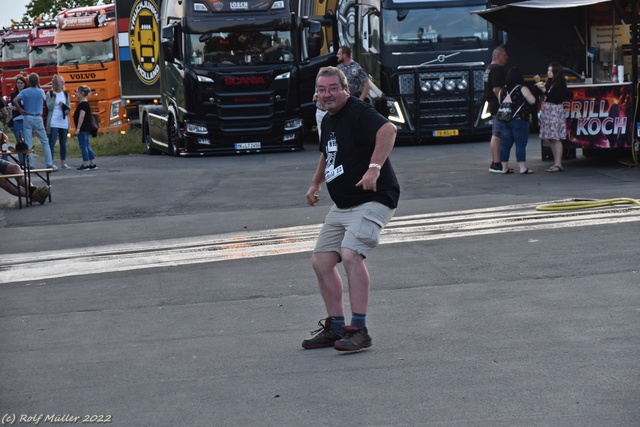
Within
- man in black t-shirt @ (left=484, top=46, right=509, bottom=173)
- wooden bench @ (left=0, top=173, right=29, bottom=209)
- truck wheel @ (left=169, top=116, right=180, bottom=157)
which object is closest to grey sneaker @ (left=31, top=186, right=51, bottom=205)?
wooden bench @ (left=0, top=173, right=29, bottom=209)

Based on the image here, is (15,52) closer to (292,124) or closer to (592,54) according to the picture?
(292,124)

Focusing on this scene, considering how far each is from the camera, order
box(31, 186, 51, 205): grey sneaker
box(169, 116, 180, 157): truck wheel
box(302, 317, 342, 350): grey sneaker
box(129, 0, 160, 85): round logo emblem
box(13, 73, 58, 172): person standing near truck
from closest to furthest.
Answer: box(302, 317, 342, 350): grey sneaker → box(31, 186, 51, 205): grey sneaker → box(13, 73, 58, 172): person standing near truck → box(169, 116, 180, 157): truck wheel → box(129, 0, 160, 85): round logo emblem

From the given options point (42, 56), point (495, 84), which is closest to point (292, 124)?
point (495, 84)

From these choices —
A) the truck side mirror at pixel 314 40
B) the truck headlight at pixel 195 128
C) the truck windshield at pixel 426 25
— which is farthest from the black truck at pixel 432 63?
the truck headlight at pixel 195 128

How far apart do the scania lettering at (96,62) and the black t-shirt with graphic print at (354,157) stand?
92.6 feet

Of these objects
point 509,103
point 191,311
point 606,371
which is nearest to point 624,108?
point 509,103

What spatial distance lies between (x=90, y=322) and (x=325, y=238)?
7.22 feet

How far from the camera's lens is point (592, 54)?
20.0m

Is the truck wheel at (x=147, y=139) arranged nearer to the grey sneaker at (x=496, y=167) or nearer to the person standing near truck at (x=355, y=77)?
the person standing near truck at (x=355, y=77)

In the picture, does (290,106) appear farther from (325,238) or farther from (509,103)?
(325,238)

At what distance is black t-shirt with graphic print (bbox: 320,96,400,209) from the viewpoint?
723cm

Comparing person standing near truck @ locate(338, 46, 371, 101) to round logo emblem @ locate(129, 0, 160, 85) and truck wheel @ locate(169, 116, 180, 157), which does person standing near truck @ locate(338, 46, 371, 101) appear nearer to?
truck wheel @ locate(169, 116, 180, 157)

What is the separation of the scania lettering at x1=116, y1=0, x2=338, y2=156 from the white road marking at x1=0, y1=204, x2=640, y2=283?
1113 centimetres

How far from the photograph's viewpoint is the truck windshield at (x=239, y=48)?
24.1m
